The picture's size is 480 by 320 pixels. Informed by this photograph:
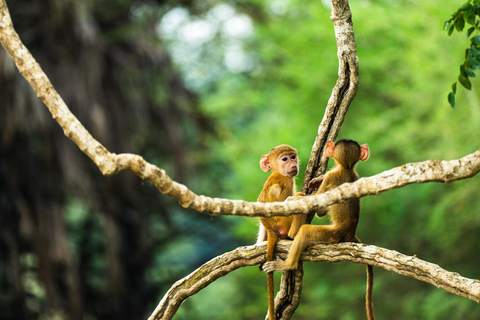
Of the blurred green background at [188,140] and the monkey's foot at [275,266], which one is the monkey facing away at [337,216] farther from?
the blurred green background at [188,140]

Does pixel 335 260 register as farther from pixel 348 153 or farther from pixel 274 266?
pixel 348 153

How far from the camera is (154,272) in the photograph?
10719 mm

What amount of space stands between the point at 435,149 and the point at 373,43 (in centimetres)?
252

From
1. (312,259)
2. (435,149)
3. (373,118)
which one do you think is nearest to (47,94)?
(312,259)

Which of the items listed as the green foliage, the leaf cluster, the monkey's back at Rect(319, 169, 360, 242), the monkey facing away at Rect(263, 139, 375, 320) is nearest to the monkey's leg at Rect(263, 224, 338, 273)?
the monkey facing away at Rect(263, 139, 375, 320)

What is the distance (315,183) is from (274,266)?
1.28 feet

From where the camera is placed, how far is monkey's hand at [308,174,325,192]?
2439mm

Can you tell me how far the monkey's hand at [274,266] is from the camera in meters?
2.34

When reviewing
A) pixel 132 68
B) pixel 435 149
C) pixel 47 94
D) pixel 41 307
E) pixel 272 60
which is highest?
pixel 272 60

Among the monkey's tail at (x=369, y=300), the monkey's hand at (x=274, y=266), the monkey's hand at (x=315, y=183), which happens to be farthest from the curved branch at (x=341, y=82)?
the monkey's tail at (x=369, y=300)

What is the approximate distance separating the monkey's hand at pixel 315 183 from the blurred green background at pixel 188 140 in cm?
363

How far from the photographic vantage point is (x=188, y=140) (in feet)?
32.4

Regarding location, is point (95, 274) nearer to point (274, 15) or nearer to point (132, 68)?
point (132, 68)

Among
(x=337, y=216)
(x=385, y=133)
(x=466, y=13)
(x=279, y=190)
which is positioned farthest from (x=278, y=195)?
(x=385, y=133)
